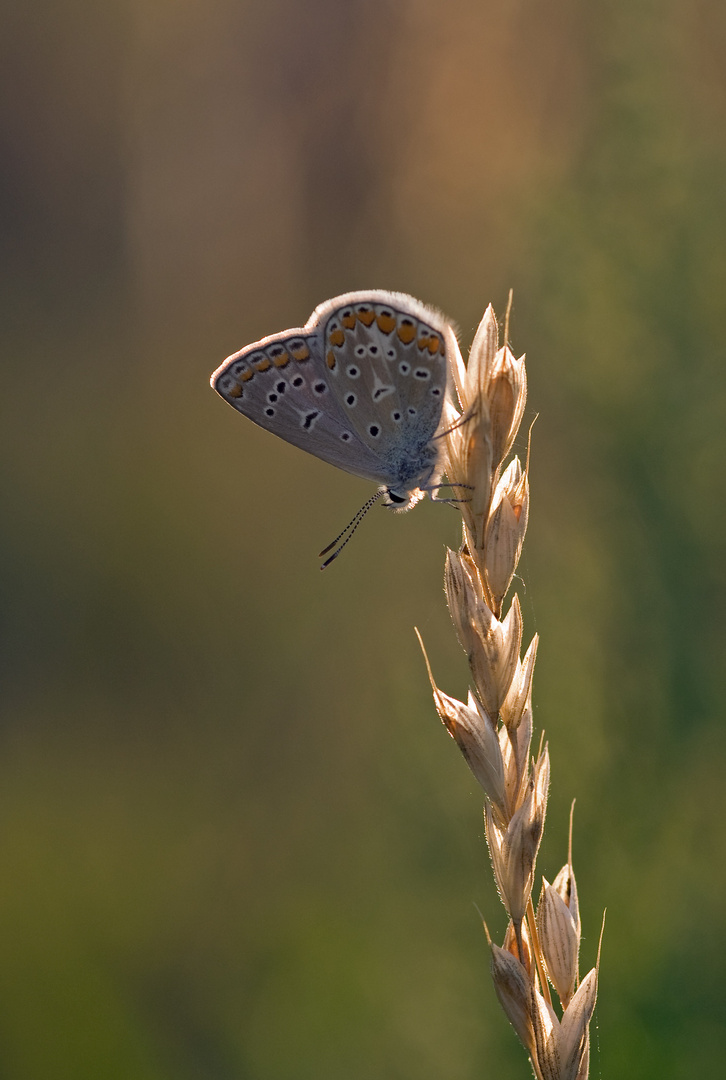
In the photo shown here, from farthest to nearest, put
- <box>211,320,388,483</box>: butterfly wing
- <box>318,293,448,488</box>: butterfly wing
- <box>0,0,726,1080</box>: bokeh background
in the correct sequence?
1. <box>0,0,726,1080</box>: bokeh background
2. <box>211,320,388,483</box>: butterfly wing
3. <box>318,293,448,488</box>: butterfly wing

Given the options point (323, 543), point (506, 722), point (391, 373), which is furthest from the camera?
point (323, 543)

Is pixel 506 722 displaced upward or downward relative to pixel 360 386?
downward

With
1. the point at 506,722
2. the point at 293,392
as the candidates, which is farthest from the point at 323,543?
the point at 506,722

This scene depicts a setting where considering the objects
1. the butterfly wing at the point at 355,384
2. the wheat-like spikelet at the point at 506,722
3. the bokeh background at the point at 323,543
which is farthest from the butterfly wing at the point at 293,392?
the bokeh background at the point at 323,543

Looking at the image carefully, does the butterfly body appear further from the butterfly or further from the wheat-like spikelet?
the wheat-like spikelet

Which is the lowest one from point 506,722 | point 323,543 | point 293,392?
point 323,543

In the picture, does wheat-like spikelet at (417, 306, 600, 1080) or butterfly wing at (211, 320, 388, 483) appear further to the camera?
butterfly wing at (211, 320, 388, 483)

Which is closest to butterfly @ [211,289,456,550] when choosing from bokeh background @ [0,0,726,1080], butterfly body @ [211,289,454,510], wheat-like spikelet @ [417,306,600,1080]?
butterfly body @ [211,289,454,510]

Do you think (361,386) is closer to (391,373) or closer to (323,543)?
(391,373)
